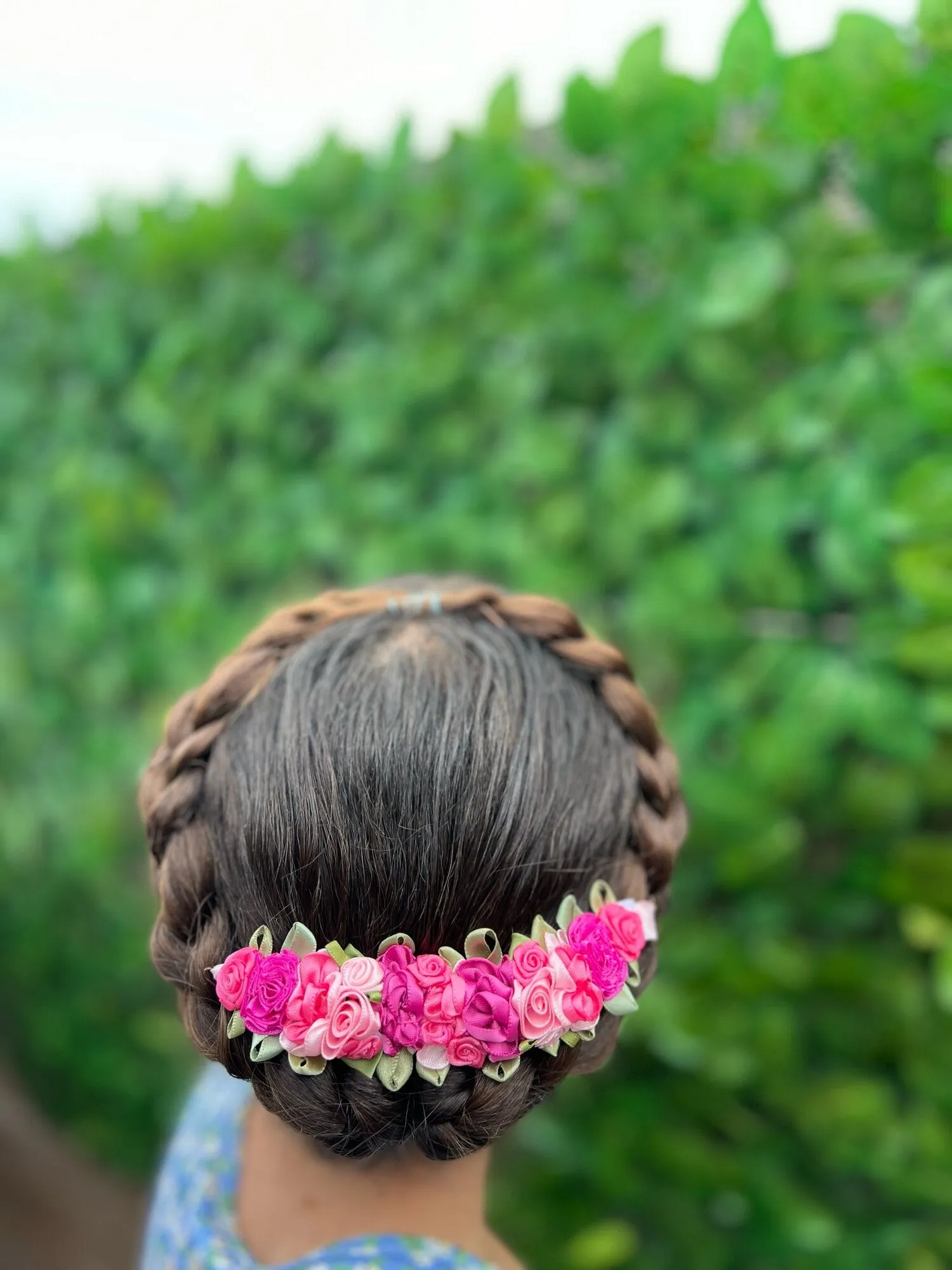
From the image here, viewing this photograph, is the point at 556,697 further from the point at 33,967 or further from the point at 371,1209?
the point at 33,967

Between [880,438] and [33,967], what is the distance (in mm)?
1913

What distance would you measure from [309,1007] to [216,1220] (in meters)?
0.35

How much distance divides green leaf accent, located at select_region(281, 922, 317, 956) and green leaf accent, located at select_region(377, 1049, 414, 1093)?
9 centimetres

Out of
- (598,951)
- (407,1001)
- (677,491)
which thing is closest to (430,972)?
(407,1001)

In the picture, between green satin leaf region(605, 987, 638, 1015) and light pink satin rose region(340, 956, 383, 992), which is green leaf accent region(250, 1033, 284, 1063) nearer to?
light pink satin rose region(340, 956, 383, 992)

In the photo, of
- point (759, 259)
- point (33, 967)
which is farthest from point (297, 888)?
point (33, 967)

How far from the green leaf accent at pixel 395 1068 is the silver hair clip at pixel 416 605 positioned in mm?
342

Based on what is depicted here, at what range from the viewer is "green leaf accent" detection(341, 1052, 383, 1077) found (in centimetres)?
68

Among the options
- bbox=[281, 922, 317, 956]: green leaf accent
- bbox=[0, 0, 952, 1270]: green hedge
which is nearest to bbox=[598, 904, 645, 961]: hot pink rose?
bbox=[281, 922, 317, 956]: green leaf accent

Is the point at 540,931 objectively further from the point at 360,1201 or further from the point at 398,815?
the point at 360,1201

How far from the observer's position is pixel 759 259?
110 centimetres

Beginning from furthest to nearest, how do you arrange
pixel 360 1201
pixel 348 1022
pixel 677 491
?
pixel 677 491 → pixel 360 1201 → pixel 348 1022

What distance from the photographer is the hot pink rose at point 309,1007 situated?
667mm

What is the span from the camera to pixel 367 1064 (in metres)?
0.68
